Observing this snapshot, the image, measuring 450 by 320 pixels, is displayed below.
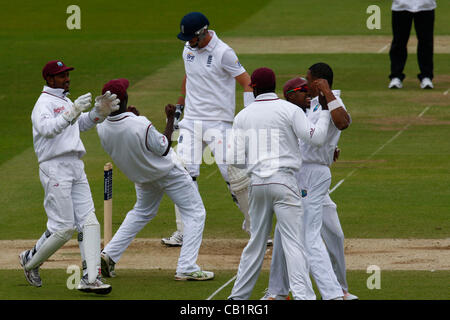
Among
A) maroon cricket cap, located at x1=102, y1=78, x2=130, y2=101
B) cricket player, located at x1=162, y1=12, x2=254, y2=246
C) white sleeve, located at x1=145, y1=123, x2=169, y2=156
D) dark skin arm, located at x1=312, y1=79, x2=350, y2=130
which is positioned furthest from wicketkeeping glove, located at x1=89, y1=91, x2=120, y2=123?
cricket player, located at x1=162, y1=12, x2=254, y2=246

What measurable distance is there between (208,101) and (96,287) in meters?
3.51

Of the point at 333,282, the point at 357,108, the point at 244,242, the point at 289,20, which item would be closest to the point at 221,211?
the point at 244,242

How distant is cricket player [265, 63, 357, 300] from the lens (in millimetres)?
9633

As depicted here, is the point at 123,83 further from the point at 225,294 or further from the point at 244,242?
the point at 244,242

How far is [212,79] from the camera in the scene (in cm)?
1313

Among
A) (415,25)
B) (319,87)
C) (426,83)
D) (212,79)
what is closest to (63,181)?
(319,87)

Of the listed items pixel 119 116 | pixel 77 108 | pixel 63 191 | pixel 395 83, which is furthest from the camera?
pixel 395 83

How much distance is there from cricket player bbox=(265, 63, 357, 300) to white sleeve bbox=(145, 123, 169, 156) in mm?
1488

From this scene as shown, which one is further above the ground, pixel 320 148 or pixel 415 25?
pixel 415 25

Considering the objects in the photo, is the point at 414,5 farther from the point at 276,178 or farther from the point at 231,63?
the point at 276,178

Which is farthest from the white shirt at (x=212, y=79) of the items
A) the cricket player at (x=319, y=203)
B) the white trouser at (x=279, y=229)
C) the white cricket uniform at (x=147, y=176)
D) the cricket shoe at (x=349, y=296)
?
the cricket shoe at (x=349, y=296)

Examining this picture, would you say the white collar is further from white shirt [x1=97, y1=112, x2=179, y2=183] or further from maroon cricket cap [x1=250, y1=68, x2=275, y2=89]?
maroon cricket cap [x1=250, y1=68, x2=275, y2=89]

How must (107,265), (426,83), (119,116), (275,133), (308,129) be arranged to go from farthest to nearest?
(426,83)
(107,265)
(119,116)
(275,133)
(308,129)

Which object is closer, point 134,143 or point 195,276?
point 134,143
